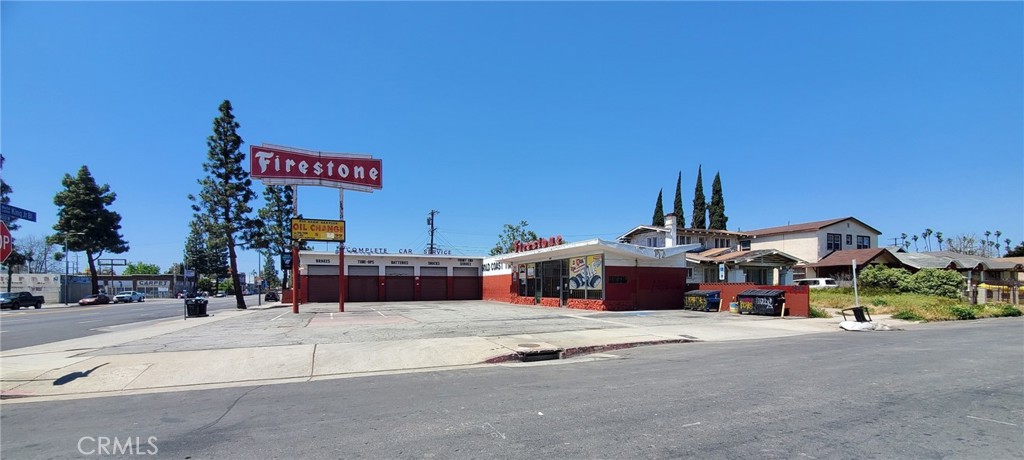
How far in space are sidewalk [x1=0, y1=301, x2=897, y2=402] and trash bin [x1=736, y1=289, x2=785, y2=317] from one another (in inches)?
153

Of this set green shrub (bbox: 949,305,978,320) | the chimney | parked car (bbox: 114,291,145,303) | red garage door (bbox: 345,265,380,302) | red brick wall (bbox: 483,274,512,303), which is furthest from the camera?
parked car (bbox: 114,291,145,303)

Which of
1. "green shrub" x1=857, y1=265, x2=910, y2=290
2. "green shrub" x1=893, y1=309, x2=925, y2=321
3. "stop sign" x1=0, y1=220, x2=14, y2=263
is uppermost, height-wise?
"stop sign" x1=0, y1=220, x2=14, y2=263

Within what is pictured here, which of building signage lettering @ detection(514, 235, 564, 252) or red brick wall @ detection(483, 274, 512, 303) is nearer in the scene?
building signage lettering @ detection(514, 235, 564, 252)

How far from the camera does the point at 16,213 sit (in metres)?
9.64

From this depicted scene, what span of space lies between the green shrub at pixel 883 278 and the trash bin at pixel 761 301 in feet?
56.7

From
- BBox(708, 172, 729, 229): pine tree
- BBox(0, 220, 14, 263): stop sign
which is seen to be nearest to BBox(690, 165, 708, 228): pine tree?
BBox(708, 172, 729, 229): pine tree

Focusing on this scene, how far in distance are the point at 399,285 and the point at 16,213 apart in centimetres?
3881

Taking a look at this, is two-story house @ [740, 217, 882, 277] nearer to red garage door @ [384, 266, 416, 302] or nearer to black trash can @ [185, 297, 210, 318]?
red garage door @ [384, 266, 416, 302]

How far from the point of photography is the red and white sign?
2872cm

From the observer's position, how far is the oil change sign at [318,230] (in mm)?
29047

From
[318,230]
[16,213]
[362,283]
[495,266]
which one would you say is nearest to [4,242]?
[16,213]

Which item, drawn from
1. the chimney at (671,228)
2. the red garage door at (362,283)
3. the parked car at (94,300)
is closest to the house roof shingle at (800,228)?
the chimney at (671,228)

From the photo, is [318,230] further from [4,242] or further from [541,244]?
[4,242]

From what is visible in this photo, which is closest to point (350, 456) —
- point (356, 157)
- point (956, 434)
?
point (956, 434)
